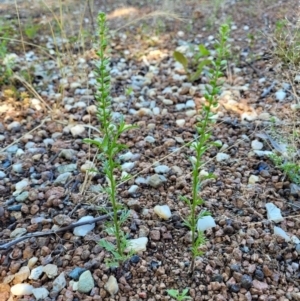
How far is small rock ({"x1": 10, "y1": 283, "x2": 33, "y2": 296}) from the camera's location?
1.36 metres

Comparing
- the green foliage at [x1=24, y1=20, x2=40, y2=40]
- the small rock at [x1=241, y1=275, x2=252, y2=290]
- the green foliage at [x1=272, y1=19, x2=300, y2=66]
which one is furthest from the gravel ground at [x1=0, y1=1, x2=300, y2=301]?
the green foliage at [x1=24, y1=20, x2=40, y2=40]

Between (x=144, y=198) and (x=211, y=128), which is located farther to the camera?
(x=211, y=128)

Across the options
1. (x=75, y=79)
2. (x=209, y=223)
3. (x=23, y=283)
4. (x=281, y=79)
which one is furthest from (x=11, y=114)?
(x=281, y=79)

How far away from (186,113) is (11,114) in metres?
0.96

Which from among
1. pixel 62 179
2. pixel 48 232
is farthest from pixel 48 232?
pixel 62 179

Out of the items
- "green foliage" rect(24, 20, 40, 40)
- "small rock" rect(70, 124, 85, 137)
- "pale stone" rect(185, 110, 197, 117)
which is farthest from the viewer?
"green foliage" rect(24, 20, 40, 40)

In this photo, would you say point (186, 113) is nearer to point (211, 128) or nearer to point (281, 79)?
point (211, 128)

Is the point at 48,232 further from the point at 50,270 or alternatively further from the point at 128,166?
the point at 128,166

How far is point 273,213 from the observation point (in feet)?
5.30

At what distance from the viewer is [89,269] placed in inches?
55.7

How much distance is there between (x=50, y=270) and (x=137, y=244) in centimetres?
30

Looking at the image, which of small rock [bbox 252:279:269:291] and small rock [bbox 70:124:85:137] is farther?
small rock [bbox 70:124:85:137]

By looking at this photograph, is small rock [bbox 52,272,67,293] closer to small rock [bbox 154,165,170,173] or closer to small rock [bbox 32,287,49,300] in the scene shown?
small rock [bbox 32,287,49,300]

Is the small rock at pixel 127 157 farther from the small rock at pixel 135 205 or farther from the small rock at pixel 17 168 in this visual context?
the small rock at pixel 17 168
